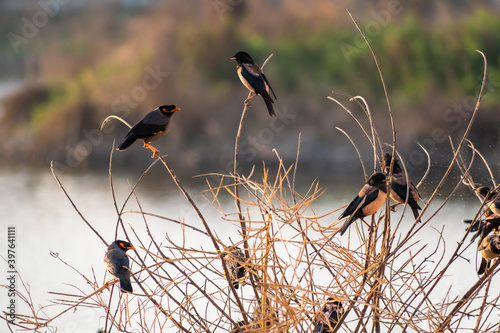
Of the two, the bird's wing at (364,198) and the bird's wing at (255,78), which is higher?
the bird's wing at (255,78)

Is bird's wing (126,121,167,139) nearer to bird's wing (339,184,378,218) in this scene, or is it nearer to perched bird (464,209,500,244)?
bird's wing (339,184,378,218)

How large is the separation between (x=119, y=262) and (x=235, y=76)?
10.9 m

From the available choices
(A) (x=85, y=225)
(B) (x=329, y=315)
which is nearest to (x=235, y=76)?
(A) (x=85, y=225)

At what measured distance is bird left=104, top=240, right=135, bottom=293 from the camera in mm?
2867

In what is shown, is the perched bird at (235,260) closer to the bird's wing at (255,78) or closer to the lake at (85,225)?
the bird's wing at (255,78)

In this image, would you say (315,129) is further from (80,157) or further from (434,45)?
(80,157)

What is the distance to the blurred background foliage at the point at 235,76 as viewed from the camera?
12.2 metres

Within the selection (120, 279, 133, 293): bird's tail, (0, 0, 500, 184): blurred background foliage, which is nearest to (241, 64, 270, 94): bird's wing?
(120, 279, 133, 293): bird's tail

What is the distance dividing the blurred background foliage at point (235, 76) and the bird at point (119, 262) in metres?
8.50

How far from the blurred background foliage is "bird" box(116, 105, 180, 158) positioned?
8.11 metres

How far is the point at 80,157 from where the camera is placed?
42.1 feet

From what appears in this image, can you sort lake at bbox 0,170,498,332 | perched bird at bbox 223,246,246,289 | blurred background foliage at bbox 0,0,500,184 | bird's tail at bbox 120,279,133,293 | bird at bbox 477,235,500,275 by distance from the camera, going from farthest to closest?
blurred background foliage at bbox 0,0,500,184 < lake at bbox 0,170,498,332 < bird's tail at bbox 120,279,133,293 < bird at bbox 477,235,500,275 < perched bird at bbox 223,246,246,289

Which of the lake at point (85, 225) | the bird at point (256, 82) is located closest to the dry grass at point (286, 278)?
the bird at point (256, 82)

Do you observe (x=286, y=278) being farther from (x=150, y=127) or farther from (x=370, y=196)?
(x=150, y=127)
